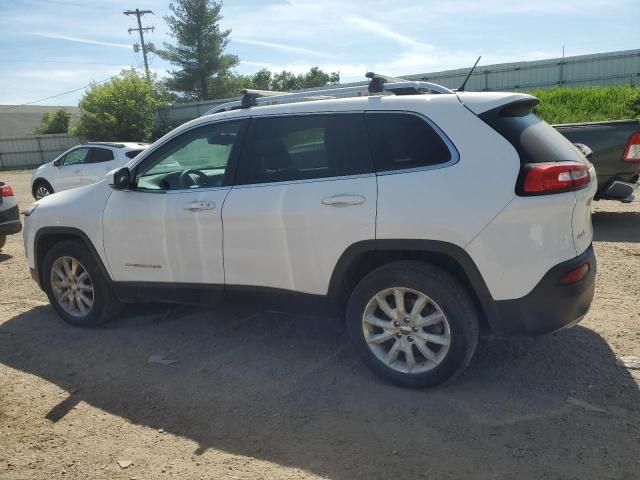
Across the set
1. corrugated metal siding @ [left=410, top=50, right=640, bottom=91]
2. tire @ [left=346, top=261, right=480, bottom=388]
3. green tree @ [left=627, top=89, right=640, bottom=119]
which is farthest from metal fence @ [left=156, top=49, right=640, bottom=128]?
tire @ [left=346, top=261, right=480, bottom=388]

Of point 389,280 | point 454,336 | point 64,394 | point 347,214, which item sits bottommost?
point 64,394

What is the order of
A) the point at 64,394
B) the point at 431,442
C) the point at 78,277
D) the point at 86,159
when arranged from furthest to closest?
the point at 86,159, the point at 78,277, the point at 64,394, the point at 431,442

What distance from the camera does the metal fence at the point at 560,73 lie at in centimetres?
2089

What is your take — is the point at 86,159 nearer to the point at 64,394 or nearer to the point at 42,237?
the point at 42,237

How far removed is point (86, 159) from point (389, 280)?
11.9 metres

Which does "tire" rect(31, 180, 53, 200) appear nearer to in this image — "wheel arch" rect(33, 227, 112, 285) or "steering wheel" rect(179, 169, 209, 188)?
"wheel arch" rect(33, 227, 112, 285)

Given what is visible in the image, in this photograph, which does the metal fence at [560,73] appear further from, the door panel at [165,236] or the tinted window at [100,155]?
the door panel at [165,236]

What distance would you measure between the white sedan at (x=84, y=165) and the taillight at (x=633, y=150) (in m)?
9.63

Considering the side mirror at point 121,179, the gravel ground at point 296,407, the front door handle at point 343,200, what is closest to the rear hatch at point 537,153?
the front door handle at point 343,200

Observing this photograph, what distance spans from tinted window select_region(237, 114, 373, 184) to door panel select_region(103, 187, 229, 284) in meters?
0.32

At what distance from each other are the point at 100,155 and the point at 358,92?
10683 millimetres

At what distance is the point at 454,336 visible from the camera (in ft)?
10.9

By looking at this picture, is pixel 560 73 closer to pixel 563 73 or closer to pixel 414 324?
pixel 563 73

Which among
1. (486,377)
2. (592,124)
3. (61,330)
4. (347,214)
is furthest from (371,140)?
(592,124)
